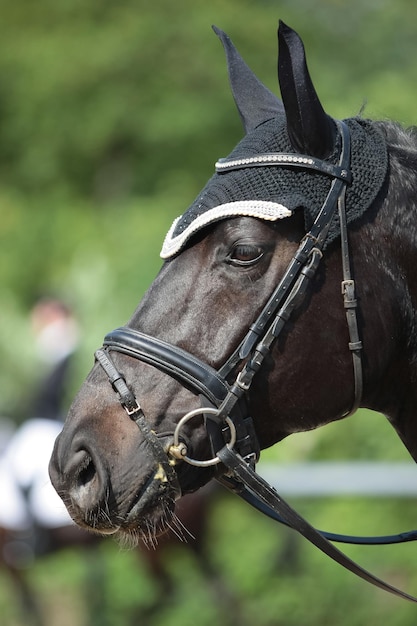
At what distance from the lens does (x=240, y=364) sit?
2762mm

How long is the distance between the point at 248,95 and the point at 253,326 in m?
0.98

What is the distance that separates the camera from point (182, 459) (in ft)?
8.95

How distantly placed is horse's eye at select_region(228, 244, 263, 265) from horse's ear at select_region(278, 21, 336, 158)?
35 centimetres

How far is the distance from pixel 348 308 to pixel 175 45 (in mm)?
14841

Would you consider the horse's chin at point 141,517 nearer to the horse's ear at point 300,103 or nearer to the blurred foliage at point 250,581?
the horse's ear at point 300,103

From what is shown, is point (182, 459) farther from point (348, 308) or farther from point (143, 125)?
point (143, 125)

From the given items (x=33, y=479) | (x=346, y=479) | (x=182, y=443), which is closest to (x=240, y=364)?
(x=182, y=443)

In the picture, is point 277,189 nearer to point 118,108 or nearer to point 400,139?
point 400,139

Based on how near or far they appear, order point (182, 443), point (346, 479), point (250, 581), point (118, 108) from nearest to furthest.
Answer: point (182, 443) → point (346, 479) → point (250, 581) → point (118, 108)

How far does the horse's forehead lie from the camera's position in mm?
2764

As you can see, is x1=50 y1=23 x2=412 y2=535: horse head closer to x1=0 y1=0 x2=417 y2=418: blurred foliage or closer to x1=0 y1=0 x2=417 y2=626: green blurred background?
x1=0 y1=0 x2=417 y2=626: green blurred background

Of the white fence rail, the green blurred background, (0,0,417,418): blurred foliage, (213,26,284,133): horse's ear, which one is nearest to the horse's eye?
(213,26,284,133): horse's ear

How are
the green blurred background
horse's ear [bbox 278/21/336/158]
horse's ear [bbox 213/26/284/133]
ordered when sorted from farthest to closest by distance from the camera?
the green blurred background, horse's ear [bbox 213/26/284/133], horse's ear [bbox 278/21/336/158]

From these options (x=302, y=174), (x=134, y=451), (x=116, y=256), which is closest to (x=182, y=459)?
(x=134, y=451)
